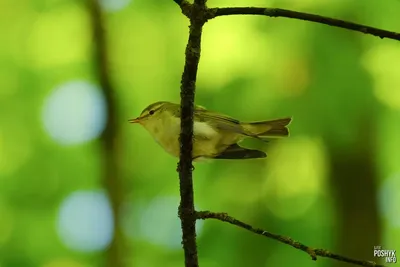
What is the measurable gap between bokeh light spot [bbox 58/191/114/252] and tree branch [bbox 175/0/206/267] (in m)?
0.71

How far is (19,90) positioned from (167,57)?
41 cm

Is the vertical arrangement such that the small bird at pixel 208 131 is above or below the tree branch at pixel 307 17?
above

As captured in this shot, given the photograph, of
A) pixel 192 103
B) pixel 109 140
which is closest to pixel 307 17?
pixel 192 103

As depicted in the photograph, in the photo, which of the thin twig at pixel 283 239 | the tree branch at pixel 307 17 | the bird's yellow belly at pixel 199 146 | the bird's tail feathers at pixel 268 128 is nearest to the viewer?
the tree branch at pixel 307 17

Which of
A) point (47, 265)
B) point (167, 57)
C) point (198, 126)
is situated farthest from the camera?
point (167, 57)

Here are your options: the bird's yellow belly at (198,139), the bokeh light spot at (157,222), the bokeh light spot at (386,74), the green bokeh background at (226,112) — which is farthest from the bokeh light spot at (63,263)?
the bokeh light spot at (386,74)

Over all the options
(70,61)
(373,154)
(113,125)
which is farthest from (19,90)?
(373,154)

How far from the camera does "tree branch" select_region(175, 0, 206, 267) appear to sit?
0.79 metres

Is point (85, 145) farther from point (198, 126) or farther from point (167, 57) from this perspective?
point (198, 126)

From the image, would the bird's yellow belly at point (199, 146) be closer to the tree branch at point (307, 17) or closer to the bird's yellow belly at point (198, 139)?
the bird's yellow belly at point (198, 139)

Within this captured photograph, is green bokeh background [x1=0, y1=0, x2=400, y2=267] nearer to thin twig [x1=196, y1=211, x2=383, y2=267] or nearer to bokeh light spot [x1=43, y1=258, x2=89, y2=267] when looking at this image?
bokeh light spot [x1=43, y1=258, x2=89, y2=267]

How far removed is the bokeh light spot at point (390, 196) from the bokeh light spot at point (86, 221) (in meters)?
0.71

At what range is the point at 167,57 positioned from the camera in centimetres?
168

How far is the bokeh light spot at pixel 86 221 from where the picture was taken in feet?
5.27
